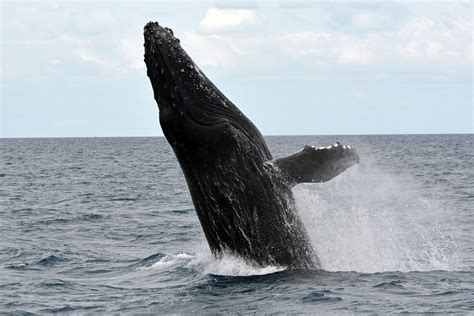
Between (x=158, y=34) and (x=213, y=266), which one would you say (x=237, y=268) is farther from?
(x=158, y=34)

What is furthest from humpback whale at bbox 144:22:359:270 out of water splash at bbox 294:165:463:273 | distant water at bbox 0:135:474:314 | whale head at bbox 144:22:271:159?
water splash at bbox 294:165:463:273

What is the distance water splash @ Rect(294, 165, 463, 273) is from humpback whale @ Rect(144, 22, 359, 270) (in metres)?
0.64

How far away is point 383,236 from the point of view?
18656 mm

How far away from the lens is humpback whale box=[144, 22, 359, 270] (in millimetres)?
11383

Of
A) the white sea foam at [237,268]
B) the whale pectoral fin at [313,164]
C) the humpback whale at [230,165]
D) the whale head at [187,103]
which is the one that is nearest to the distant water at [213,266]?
the white sea foam at [237,268]

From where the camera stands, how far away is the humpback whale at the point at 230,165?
Answer: 11383 millimetres

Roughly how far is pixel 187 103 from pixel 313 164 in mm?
2009

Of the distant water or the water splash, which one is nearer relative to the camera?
the distant water

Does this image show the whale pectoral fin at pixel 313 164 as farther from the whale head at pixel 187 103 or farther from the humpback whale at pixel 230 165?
the whale head at pixel 187 103

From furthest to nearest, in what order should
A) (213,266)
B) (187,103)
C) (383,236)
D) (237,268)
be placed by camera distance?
(383,236) → (213,266) → (237,268) → (187,103)

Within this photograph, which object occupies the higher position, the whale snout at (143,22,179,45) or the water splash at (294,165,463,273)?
the whale snout at (143,22,179,45)

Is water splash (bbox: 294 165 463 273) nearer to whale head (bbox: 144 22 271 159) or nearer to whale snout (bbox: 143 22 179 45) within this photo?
whale head (bbox: 144 22 271 159)

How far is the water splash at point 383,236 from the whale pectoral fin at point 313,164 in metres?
0.68

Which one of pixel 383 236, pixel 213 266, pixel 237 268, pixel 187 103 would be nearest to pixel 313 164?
pixel 237 268
